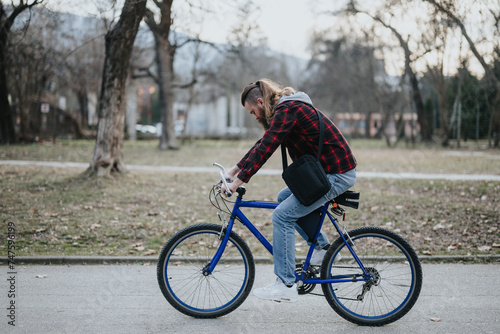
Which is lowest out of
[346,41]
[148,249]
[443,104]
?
[148,249]

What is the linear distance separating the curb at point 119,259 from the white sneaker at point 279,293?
2027 millimetres

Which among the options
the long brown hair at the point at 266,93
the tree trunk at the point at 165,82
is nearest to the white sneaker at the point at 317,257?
the long brown hair at the point at 266,93

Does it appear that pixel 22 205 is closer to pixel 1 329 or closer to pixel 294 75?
pixel 1 329

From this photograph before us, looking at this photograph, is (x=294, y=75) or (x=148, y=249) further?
(x=294, y=75)

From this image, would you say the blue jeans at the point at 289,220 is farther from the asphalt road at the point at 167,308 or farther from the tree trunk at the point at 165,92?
the tree trunk at the point at 165,92

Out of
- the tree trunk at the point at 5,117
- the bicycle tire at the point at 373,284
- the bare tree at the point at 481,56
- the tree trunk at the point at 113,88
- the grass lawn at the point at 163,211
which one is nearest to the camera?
the bicycle tire at the point at 373,284

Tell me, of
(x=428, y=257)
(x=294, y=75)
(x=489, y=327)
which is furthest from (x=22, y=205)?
(x=294, y=75)

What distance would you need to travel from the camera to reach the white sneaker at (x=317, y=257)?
4.24 m

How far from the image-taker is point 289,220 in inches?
159

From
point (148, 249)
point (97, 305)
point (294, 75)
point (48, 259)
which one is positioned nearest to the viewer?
point (97, 305)

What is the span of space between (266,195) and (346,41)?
26098mm

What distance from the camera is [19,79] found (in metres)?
26.5

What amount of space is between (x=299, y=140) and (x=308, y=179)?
0.36 metres

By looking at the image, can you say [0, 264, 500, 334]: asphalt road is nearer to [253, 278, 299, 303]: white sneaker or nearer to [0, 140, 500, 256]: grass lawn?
[253, 278, 299, 303]: white sneaker
